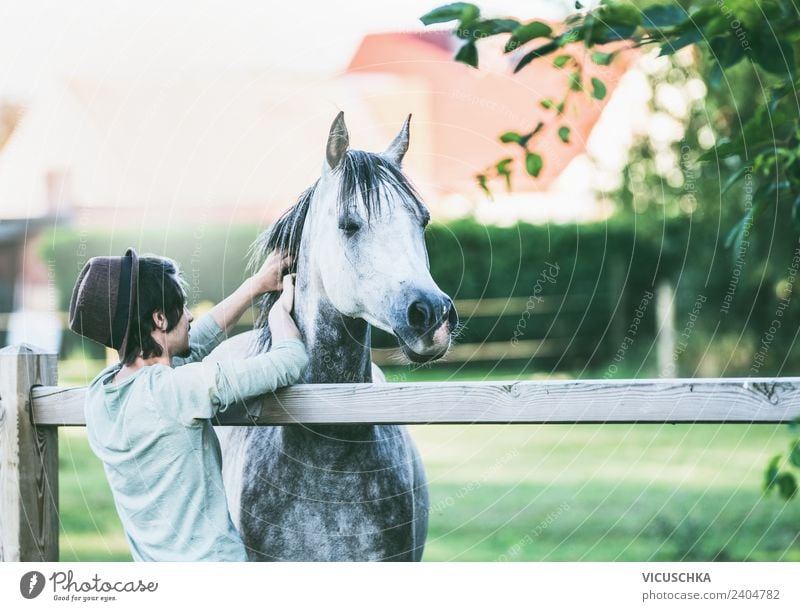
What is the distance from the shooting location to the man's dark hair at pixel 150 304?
2527mm

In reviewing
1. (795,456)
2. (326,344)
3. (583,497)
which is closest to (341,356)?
(326,344)

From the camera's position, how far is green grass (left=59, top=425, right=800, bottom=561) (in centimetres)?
569

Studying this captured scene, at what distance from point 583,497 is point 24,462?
5134 mm

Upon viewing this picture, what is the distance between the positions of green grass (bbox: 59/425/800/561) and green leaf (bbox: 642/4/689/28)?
11.8 feet

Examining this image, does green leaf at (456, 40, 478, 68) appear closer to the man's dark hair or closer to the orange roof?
the man's dark hair

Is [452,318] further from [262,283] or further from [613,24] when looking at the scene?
[613,24]

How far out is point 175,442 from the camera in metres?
2.48

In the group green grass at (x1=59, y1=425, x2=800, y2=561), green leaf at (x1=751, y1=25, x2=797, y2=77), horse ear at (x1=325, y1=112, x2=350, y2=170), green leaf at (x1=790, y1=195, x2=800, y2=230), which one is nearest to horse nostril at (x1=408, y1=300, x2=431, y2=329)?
horse ear at (x1=325, y1=112, x2=350, y2=170)

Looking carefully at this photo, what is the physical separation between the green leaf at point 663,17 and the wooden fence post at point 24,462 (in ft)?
6.18

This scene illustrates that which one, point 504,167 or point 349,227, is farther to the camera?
point 504,167

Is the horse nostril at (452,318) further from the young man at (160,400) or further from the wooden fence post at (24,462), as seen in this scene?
the wooden fence post at (24,462)

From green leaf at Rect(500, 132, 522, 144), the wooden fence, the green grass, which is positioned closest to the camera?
the wooden fence

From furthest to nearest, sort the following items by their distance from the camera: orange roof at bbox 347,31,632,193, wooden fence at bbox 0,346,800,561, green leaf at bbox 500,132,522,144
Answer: orange roof at bbox 347,31,632,193, green leaf at bbox 500,132,522,144, wooden fence at bbox 0,346,800,561

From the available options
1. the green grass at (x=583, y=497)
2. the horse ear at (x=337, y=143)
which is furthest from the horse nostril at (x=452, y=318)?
the green grass at (x=583, y=497)
